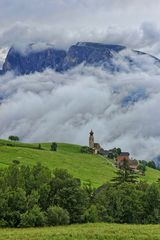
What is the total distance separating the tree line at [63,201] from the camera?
6769 cm

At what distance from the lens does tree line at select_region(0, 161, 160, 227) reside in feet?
222

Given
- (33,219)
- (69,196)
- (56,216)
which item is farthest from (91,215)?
(33,219)

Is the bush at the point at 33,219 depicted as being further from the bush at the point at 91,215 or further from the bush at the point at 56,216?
the bush at the point at 91,215

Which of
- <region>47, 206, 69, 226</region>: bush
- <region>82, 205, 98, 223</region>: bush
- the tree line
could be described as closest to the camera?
<region>47, 206, 69, 226</region>: bush

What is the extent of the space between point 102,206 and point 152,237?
3328cm

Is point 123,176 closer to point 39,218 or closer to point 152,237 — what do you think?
point 39,218

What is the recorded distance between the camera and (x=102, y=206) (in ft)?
256

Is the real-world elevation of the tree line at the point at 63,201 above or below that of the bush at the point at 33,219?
above

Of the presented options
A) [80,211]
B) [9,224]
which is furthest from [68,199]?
[9,224]

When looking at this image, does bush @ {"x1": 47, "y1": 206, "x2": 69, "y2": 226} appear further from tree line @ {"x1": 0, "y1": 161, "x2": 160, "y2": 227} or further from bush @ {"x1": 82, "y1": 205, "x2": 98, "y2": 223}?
bush @ {"x1": 82, "y1": 205, "x2": 98, "y2": 223}

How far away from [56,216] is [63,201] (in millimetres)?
7961

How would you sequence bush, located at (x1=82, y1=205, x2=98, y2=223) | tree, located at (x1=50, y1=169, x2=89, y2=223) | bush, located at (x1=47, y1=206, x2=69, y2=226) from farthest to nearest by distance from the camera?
1. tree, located at (x1=50, y1=169, x2=89, y2=223)
2. bush, located at (x1=82, y1=205, x2=98, y2=223)
3. bush, located at (x1=47, y1=206, x2=69, y2=226)

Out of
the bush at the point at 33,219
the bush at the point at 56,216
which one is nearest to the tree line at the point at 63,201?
the bush at the point at 56,216

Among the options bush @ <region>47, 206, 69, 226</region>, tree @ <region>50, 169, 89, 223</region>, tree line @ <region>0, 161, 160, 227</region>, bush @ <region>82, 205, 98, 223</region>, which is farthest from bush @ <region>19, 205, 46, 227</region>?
bush @ <region>82, 205, 98, 223</region>
